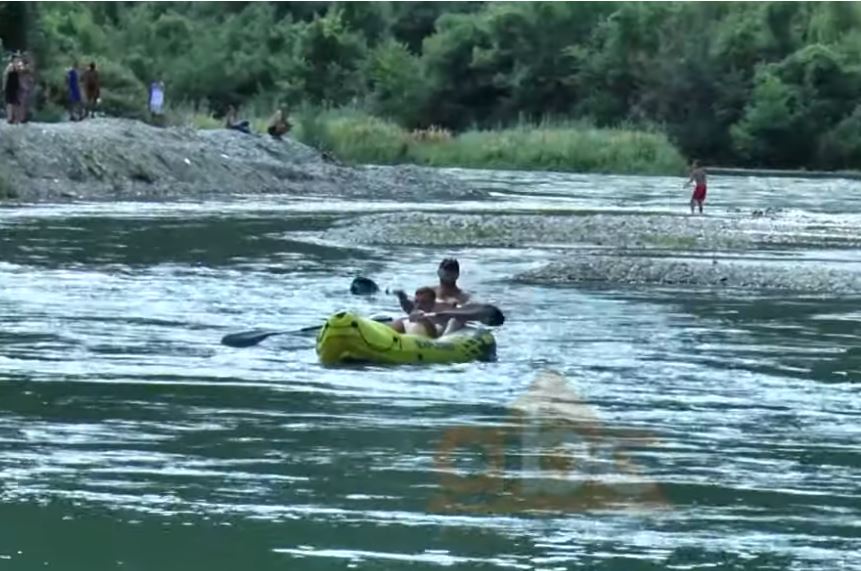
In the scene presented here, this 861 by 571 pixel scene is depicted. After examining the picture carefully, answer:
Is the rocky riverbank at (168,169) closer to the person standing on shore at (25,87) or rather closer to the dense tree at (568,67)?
the person standing on shore at (25,87)

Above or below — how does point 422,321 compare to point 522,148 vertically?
above

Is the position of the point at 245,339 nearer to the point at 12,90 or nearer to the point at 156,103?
the point at 12,90

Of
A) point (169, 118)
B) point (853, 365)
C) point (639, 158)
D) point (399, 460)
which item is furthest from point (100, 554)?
point (639, 158)

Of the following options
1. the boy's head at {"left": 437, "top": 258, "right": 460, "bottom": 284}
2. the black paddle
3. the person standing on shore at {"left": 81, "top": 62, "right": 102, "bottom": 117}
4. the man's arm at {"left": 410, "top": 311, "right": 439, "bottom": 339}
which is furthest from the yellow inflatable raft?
the person standing on shore at {"left": 81, "top": 62, "right": 102, "bottom": 117}

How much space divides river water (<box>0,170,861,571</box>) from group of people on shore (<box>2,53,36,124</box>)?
55.8 ft

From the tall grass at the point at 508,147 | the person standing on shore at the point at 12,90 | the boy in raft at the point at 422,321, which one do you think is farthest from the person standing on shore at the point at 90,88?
the boy in raft at the point at 422,321

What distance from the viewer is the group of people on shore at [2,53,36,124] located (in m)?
48.8

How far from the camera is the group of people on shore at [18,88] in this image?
1922 inches

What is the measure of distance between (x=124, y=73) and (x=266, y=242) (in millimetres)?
29871

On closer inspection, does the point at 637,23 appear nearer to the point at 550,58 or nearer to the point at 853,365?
the point at 550,58

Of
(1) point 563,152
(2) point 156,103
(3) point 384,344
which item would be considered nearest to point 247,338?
(3) point 384,344

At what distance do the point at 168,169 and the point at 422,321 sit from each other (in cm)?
3304
